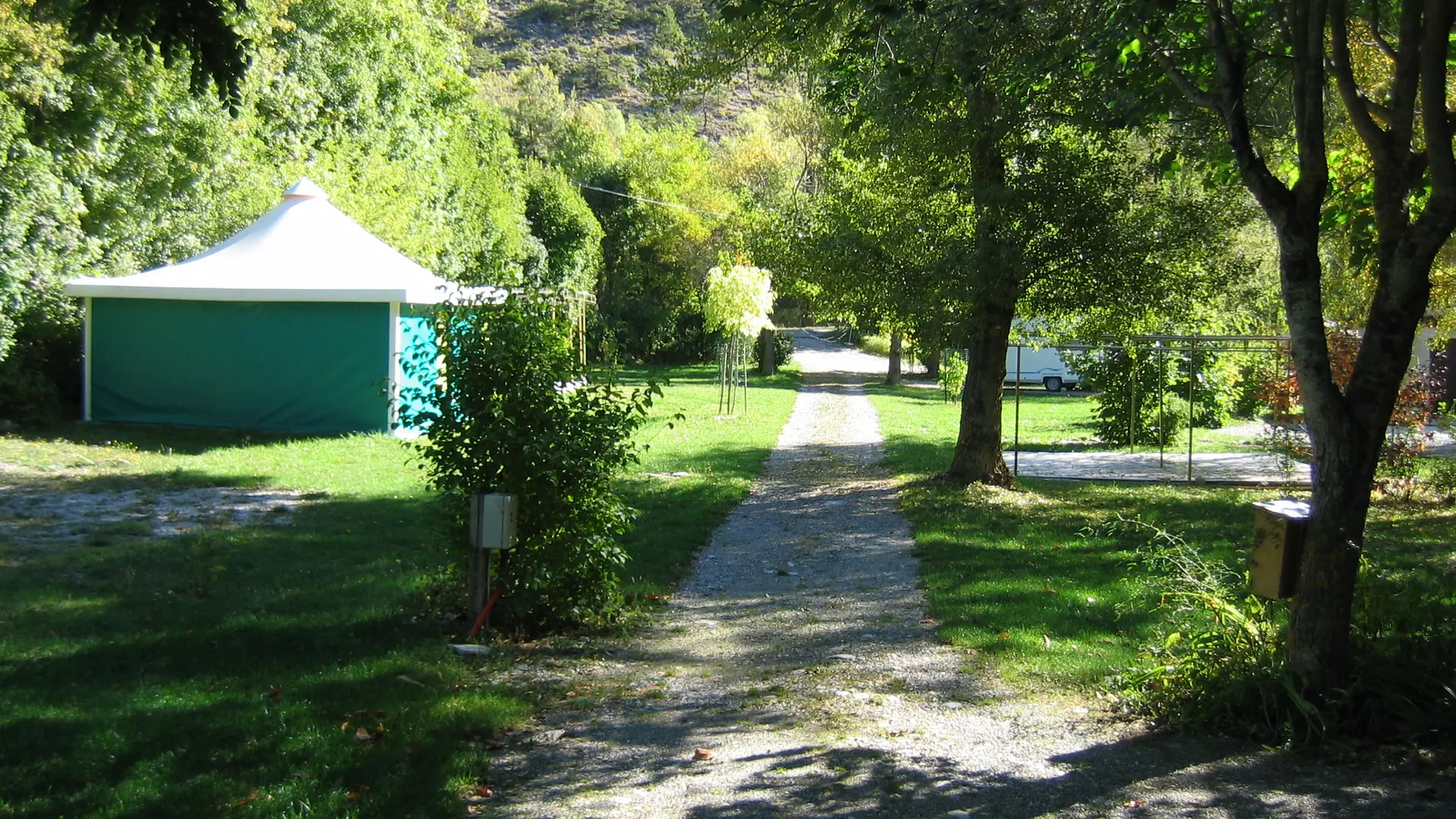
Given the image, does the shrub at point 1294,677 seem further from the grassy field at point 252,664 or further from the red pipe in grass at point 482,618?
the red pipe in grass at point 482,618

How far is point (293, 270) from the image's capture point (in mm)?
19016

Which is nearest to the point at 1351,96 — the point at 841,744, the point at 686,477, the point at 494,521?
the point at 841,744

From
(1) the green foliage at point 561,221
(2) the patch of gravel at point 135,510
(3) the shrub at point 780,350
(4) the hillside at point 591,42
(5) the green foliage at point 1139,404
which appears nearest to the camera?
(2) the patch of gravel at point 135,510

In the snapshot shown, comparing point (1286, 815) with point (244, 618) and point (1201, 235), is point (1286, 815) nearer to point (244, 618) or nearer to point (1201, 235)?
point (244, 618)

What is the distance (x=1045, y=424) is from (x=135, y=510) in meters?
19.9

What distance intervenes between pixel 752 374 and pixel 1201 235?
97.3 ft

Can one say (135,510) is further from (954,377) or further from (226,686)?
(954,377)

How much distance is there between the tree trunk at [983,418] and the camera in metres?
14.2

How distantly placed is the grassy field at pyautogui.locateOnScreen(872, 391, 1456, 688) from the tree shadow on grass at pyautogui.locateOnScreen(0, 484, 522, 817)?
127 inches

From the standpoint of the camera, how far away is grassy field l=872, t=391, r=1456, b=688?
7.14 m

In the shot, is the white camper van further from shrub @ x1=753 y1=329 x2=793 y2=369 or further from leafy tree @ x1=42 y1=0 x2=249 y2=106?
leafy tree @ x1=42 y1=0 x2=249 y2=106

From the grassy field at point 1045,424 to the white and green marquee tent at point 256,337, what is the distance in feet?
31.8

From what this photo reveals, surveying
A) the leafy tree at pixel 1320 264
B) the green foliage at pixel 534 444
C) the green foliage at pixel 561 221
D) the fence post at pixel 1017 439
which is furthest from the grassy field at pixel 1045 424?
the green foliage at pixel 534 444

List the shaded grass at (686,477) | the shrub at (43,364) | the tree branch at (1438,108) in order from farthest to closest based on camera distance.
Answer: the shrub at (43,364) < the shaded grass at (686,477) < the tree branch at (1438,108)
